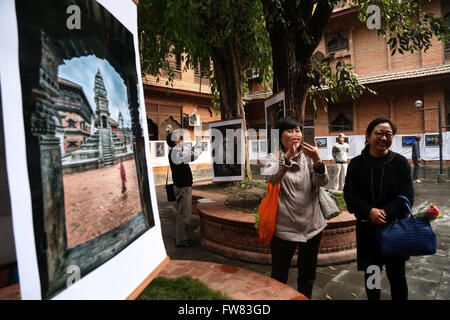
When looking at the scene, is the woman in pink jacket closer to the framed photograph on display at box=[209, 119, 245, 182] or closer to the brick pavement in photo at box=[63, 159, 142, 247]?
the brick pavement in photo at box=[63, 159, 142, 247]

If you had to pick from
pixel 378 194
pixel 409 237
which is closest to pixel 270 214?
pixel 378 194

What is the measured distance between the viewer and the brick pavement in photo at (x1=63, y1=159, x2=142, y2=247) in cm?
99

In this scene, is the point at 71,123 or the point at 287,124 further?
the point at 287,124

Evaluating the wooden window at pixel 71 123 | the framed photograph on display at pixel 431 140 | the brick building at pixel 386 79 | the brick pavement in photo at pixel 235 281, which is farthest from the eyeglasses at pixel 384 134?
the framed photograph on display at pixel 431 140

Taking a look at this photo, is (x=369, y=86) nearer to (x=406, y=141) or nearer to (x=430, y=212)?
(x=406, y=141)

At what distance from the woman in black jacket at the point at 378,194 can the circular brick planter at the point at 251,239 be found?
5.05 ft

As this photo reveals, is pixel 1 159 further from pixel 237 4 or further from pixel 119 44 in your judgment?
pixel 237 4

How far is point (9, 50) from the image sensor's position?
79 cm

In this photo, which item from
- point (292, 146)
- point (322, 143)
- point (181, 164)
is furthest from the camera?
point (322, 143)

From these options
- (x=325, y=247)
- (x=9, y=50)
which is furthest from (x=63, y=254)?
(x=325, y=247)

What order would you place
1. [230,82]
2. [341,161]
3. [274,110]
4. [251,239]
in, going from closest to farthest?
[274,110]
[251,239]
[230,82]
[341,161]

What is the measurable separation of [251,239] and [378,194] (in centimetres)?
218

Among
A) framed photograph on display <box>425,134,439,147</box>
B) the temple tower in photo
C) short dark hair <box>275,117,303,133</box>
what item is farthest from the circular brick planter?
framed photograph on display <box>425,134,439,147</box>

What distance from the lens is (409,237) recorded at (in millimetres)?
1986
